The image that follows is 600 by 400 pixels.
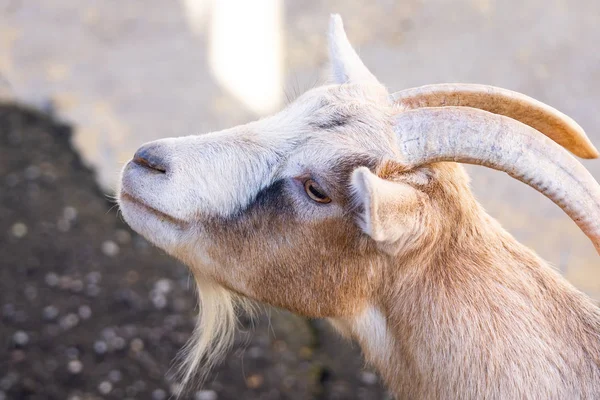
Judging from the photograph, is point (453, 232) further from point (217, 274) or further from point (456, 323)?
point (217, 274)

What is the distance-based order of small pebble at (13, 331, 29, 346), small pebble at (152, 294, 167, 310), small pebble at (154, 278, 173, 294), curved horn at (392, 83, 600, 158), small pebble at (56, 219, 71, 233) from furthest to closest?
small pebble at (56, 219, 71, 233) → small pebble at (154, 278, 173, 294) → small pebble at (152, 294, 167, 310) → small pebble at (13, 331, 29, 346) → curved horn at (392, 83, 600, 158)

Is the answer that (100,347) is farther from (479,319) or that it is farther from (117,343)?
(479,319)

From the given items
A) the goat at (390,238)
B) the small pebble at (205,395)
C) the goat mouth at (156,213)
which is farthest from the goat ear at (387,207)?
the small pebble at (205,395)

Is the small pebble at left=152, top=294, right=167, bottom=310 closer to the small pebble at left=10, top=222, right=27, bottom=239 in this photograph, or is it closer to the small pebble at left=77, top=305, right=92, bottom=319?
the small pebble at left=77, top=305, right=92, bottom=319

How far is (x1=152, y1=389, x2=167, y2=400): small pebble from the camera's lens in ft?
13.5

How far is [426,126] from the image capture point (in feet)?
7.62

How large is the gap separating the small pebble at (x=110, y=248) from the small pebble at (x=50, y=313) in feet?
1.90

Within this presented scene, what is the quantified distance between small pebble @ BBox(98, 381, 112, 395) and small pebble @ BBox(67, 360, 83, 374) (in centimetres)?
18

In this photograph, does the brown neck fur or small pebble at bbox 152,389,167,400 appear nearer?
the brown neck fur

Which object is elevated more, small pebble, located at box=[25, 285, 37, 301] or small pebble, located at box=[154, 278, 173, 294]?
small pebble, located at box=[154, 278, 173, 294]

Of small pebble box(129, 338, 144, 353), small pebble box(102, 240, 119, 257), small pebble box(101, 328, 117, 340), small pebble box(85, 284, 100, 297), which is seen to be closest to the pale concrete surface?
small pebble box(102, 240, 119, 257)

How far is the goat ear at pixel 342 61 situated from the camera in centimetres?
282

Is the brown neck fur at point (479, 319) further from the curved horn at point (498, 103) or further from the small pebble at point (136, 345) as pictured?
the small pebble at point (136, 345)

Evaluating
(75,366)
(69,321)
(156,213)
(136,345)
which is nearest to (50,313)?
(69,321)
